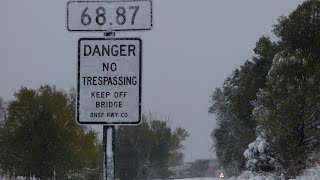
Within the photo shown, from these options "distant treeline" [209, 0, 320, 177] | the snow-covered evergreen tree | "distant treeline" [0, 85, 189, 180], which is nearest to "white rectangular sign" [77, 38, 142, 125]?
"distant treeline" [209, 0, 320, 177]

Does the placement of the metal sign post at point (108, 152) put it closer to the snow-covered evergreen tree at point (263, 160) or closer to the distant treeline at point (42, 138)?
the snow-covered evergreen tree at point (263, 160)

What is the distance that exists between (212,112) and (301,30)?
42.6m

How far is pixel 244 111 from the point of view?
125 feet

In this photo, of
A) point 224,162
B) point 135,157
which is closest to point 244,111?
point 224,162

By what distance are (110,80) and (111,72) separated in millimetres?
48

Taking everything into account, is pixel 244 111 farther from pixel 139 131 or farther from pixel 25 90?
pixel 139 131

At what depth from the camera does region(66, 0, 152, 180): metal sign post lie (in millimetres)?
3809

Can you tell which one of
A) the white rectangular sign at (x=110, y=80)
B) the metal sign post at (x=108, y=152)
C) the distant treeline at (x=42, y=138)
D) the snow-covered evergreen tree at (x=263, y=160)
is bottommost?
the metal sign post at (x=108, y=152)

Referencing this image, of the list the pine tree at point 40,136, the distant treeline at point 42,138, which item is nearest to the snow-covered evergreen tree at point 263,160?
the distant treeline at point 42,138

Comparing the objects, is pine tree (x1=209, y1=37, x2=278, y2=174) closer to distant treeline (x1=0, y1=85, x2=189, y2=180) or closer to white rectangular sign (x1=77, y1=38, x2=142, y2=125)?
distant treeline (x1=0, y1=85, x2=189, y2=180)

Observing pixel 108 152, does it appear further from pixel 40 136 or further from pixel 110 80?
pixel 40 136

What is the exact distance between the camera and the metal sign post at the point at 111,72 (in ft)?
12.5

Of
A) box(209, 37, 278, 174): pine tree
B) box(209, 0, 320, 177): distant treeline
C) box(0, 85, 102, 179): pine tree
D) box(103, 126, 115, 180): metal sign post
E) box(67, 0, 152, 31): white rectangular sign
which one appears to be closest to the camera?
box(103, 126, 115, 180): metal sign post

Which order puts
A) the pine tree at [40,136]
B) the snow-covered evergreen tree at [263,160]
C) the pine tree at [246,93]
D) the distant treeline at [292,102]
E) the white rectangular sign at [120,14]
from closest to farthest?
the white rectangular sign at [120,14], the distant treeline at [292,102], the snow-covered evergreen tree at [263,160], the pine tree at [246,93], the pine tree at [40,136]
